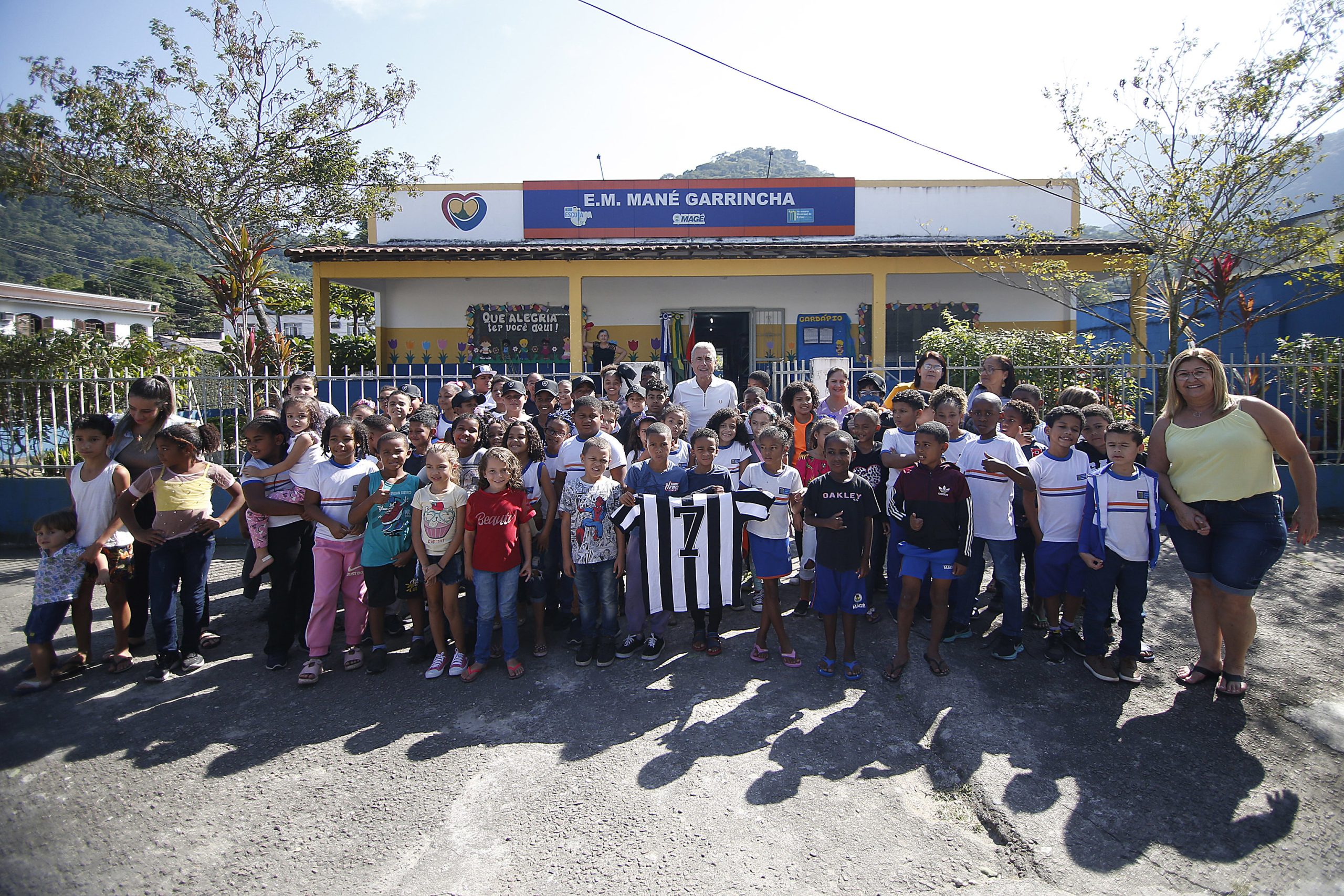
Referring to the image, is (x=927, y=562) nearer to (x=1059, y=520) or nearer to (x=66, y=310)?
(x=1059, y=520)

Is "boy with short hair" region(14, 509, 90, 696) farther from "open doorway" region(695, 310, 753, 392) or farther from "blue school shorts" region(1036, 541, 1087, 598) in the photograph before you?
"open doorway" region(695, 310, 753, 392)

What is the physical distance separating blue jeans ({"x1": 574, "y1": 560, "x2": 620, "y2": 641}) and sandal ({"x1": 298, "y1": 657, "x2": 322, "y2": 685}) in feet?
5.00

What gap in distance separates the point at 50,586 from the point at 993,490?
551 centimetres

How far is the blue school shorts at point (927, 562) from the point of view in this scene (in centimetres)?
415

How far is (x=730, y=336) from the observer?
47.1 feet

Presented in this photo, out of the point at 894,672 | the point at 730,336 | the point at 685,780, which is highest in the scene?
the point at 730,336

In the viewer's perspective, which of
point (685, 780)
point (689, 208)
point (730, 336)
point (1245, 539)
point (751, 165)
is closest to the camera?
point (685, 780)

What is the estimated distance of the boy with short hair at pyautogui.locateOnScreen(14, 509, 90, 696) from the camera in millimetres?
4180

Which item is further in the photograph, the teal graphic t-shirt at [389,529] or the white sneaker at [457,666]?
the teal graphic t-shirt at [389,529]

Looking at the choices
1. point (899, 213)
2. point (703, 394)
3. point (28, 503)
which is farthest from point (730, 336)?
point (28, 503)

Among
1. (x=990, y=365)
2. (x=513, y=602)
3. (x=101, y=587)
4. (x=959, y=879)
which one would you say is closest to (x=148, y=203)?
(x=101, y=587)

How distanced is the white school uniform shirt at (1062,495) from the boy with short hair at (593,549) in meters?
2.50

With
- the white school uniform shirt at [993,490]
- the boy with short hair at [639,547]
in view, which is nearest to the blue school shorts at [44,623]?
the boy with short hair at [639,547]

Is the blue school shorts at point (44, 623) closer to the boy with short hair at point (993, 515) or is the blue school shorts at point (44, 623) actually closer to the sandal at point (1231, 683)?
the boy with short hair at point (993, 515)
